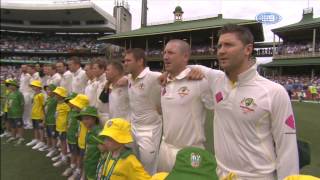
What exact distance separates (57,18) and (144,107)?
51.0m

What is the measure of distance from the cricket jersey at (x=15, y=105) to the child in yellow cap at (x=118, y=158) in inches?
260

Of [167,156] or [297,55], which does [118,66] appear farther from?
[297,55]

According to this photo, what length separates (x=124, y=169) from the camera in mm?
3271

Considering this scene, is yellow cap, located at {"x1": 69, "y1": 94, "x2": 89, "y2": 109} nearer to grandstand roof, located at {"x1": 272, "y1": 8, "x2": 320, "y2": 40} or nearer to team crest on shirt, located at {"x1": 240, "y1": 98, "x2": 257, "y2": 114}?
team crest on shirt, located at {"x1": 240, "y1": 98, "x2": 257, "y2": 114}

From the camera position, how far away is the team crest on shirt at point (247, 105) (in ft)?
7.98

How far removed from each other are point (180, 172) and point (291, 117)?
3.39ft

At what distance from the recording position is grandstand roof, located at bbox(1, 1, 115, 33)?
156ft

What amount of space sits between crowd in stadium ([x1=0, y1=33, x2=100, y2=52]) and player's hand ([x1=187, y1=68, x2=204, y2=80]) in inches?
1834

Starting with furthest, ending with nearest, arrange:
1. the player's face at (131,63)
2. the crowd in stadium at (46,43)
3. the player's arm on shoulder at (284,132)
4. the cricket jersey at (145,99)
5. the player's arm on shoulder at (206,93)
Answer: the crowd in stadium at (46,43)
the player's face at (131,63)
the cricket jersey at (145,99)
the player's arm on shoulder at (206,93)
the player's arm on shoulder at (284,132)

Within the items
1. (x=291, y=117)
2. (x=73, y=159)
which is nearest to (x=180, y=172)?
(x=291, y=117)

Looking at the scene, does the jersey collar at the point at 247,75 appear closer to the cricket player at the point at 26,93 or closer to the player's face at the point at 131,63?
the player's face at the point at 131,63

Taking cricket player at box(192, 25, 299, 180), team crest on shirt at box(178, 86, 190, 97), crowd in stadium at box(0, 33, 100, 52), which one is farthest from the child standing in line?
crowd in stadium at box(0, 33, 100, 52)

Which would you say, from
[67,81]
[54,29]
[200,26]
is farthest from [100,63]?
[54,29]

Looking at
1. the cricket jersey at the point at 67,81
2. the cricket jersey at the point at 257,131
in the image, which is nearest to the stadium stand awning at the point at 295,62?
the cricket jersey at the point at 67,81
